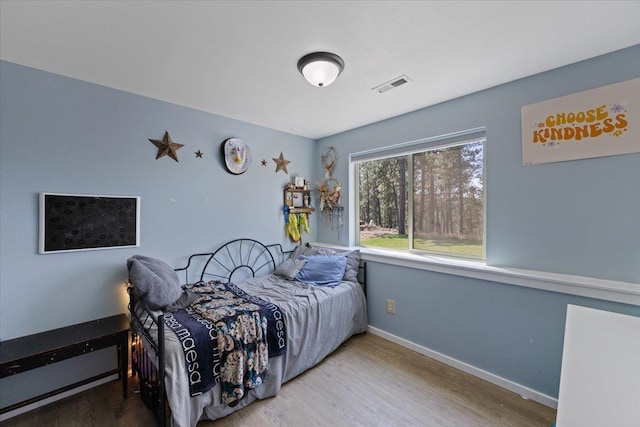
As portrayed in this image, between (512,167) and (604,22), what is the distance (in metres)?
0.92

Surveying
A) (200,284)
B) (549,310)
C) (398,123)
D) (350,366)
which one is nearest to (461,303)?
(549,310)

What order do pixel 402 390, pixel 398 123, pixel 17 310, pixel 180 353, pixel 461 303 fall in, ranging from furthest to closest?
pixel 398 123 < pixel 461 303 < pixel 402 390 < pixel 17 310 < pixel 180 353

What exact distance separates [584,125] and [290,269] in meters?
2.68

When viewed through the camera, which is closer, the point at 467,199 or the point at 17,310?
the point at 17,310

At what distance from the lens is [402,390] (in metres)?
1.98

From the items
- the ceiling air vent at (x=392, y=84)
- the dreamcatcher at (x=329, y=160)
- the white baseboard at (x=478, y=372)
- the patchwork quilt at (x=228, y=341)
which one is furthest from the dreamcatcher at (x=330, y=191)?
the patchwork quilt at (x=228, y=341)

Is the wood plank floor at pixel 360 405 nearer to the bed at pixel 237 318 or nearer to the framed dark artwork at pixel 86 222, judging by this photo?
the bed at pixel 237 318

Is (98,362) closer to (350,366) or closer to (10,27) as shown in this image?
(350,366)

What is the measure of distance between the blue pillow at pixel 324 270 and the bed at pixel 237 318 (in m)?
0.01

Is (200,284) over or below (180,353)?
over

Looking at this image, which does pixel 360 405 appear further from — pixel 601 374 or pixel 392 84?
pixel 392 84

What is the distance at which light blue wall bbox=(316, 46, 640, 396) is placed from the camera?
163 centimetres

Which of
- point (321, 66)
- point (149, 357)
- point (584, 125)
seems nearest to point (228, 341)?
point (149, 357)

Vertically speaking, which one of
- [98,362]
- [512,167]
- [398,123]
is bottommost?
[98,362]
